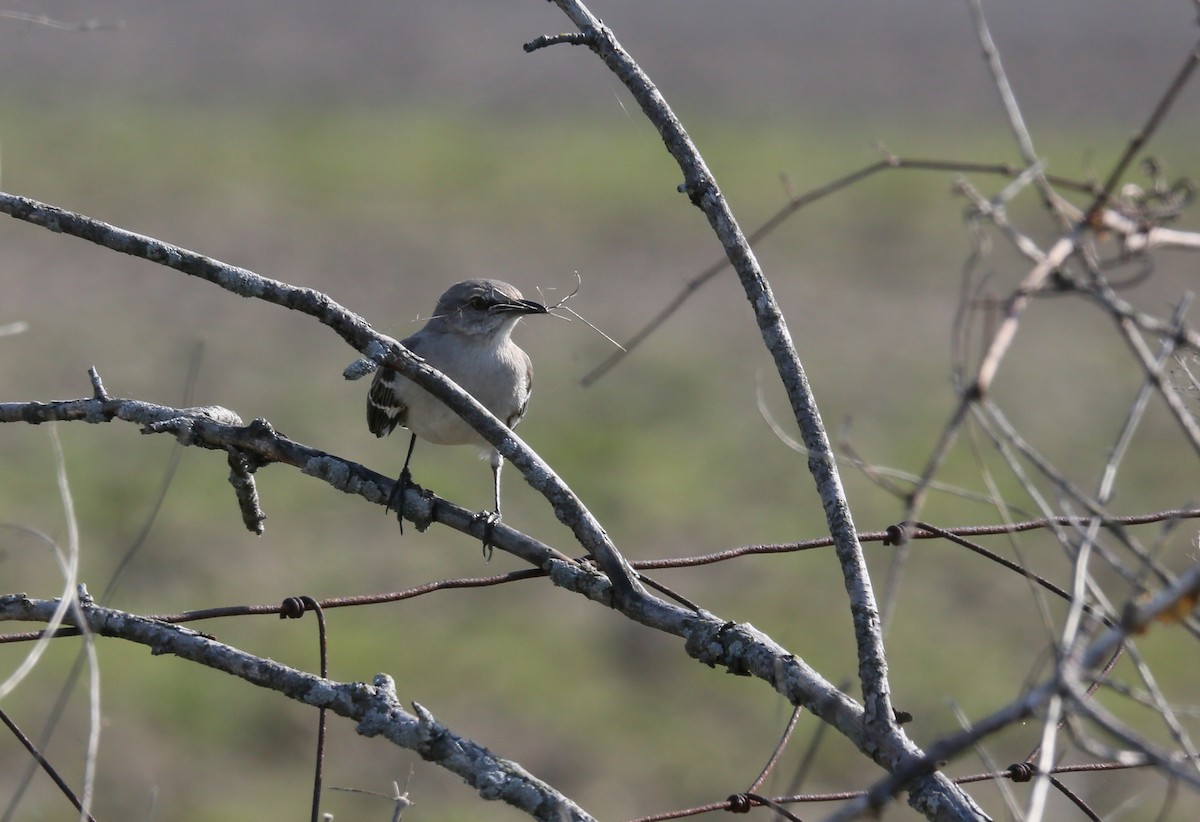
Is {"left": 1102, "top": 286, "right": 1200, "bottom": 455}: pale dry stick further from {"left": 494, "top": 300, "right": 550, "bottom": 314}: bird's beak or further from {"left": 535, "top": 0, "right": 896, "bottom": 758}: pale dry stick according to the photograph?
{"left": 494, "top": 300, "right": 550, "bottom": 314}: bird's beak

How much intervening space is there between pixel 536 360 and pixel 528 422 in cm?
138

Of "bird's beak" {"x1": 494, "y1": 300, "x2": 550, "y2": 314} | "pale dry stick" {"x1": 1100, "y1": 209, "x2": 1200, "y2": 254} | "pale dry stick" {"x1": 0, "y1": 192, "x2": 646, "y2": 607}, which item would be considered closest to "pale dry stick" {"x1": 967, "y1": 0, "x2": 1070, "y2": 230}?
"pale dry stick" {"x1": 1100, "y1": 209, "x2": 1200, "y2": 254}

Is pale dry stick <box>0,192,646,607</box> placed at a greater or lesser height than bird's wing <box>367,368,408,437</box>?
lesser

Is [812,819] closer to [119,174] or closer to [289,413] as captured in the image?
[289,413]

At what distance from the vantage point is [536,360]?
17.9 meters

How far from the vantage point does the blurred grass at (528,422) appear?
1170 cm

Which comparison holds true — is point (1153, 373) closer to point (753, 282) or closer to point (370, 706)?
point (753, 282)

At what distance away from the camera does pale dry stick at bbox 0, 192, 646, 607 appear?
11.2 feet

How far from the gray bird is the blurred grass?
296 centimetres

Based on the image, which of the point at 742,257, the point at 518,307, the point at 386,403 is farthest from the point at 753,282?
the point at 386,403

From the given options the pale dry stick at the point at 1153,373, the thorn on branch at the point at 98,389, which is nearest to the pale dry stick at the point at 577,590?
the thorn on branch at the point at 98,389

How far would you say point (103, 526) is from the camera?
1416 cm

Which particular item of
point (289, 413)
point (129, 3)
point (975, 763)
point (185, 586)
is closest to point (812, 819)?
point (975, 763)

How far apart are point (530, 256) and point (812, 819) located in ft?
42.4
